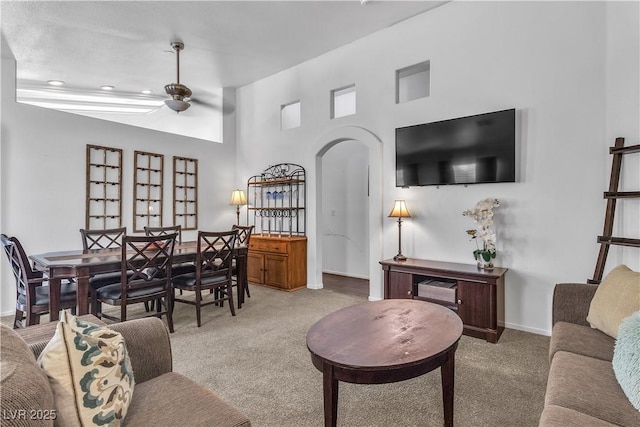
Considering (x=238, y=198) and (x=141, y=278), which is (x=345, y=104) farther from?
(x=141, y=278)

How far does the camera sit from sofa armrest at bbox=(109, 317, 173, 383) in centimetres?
143

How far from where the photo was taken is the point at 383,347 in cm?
164

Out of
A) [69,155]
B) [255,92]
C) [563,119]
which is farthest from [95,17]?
[563,119]

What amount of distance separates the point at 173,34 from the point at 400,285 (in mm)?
4161

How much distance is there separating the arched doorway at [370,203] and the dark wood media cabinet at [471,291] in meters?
0.79

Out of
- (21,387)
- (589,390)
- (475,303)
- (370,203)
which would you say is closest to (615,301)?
(589,390)

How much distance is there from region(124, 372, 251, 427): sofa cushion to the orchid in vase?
111 inches

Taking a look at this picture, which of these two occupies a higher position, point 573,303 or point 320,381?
point 573,303

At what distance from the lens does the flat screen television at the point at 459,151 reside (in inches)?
128

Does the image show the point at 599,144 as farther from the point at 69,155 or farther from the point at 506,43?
the point at 69,155

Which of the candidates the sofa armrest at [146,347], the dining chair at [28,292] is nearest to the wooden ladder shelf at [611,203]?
the sofa armrest at [146,347]

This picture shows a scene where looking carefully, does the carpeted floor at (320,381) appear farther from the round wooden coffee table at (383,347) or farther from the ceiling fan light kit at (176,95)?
the ceiling fan light kit at (176,95)

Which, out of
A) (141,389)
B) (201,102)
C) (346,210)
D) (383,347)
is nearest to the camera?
(141,389)

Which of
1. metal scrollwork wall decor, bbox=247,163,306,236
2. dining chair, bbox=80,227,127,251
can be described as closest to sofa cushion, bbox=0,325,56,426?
dining chair, bbox=80,227,127,251
